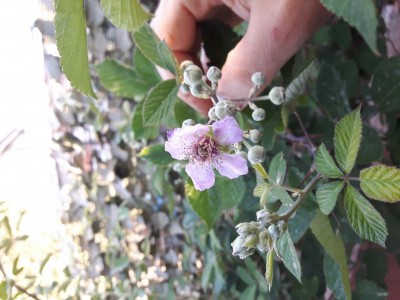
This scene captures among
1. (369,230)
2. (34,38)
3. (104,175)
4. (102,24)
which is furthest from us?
(104,175)

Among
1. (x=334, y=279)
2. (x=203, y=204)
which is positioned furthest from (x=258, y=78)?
(x=334, y=279)

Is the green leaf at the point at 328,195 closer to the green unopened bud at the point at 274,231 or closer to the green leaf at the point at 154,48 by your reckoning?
the green unopened bud at the point at 274,231

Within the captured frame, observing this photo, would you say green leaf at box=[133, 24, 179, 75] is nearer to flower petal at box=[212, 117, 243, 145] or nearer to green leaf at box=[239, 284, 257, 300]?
flower petal at box=[212, 117, 243, 145]

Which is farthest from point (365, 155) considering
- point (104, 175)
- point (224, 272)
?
point (104, 175)

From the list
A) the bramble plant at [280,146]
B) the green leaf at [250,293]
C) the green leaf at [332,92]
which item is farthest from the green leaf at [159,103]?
the green leaf at [250,293]

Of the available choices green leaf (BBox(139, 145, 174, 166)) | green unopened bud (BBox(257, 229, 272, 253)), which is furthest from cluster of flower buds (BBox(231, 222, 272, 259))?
green leaf (BBox(139, 145, 174, 166))

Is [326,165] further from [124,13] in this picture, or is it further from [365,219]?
[124,13]

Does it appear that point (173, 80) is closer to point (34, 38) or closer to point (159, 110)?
point (159, 110)
